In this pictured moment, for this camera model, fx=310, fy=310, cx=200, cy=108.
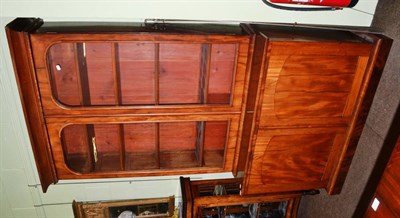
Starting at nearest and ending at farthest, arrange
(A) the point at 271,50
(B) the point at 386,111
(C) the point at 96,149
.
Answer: (A) the point at 271,50, (B) the point at 386,111, (C) the point at 96,149

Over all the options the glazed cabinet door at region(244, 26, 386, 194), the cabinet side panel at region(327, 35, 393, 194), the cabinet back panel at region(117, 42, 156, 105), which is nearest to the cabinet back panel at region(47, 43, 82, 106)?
the cabinet back panel at region(117, 42, 156, 105)

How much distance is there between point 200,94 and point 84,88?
0.66 m

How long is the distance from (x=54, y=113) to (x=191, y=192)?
904 mm

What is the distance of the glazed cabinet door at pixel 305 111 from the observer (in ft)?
4.60

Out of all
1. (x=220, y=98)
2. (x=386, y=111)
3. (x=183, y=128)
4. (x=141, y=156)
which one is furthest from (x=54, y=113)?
(x=386, y=111)

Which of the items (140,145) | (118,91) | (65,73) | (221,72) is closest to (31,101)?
(65,73)

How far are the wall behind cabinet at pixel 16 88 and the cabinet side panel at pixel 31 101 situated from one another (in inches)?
7.3

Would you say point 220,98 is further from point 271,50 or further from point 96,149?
point 96,149

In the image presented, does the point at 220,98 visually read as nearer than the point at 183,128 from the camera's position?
Yes

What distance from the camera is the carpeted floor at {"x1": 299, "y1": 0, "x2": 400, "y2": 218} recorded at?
141cm

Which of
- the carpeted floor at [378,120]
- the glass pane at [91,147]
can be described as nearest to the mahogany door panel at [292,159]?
the carpeted floor at [378,120]

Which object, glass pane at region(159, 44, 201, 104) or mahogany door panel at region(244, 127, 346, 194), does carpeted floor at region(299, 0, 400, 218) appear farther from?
glass pane at region(159, 44, 201, 104)

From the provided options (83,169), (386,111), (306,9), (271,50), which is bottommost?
(83,169)

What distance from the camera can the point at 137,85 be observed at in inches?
70.6
